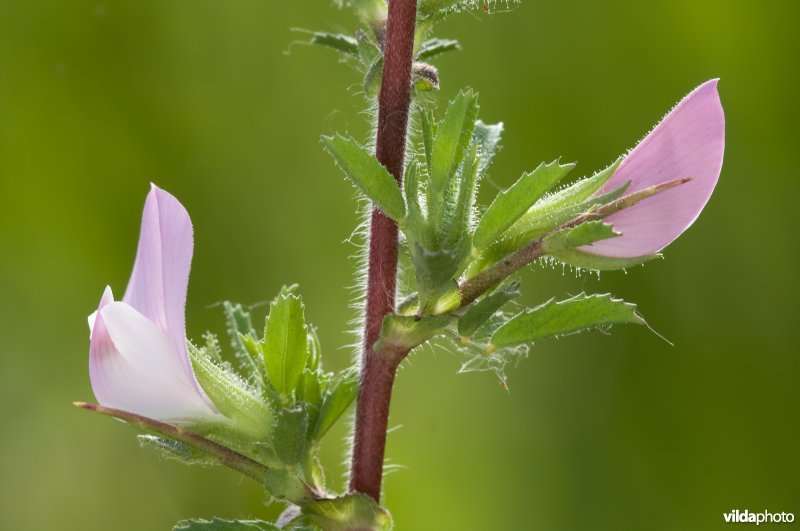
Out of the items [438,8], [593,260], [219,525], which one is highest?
[438,8]

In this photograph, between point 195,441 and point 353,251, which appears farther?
point 353,251

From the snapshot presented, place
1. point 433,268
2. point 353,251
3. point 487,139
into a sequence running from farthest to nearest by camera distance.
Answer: point 353,251 < point 487,139 < point 433,268

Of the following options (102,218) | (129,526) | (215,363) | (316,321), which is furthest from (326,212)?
(215,363)

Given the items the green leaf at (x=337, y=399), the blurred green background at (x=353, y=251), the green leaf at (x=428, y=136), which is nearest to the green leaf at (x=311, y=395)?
the green leaf at (x=337, y=399)

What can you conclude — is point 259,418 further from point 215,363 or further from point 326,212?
point 326,212

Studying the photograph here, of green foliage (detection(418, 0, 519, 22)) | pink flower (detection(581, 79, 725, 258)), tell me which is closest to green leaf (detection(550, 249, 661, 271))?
pink flower (detection(581, 79, 725, 258))

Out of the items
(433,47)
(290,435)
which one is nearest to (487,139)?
(433,47)

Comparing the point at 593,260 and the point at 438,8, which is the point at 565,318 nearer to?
the point at 593,260

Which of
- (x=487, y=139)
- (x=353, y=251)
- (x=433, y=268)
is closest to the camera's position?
(x=433, y=268)

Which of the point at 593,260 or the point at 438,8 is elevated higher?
the point at 438,8
